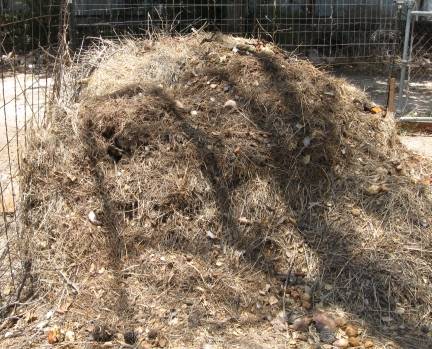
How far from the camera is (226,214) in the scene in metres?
4.07

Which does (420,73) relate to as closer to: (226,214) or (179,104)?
(179,104)

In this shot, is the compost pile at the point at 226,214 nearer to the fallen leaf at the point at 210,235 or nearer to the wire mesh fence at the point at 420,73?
the fallen leaf at the point at 210,235

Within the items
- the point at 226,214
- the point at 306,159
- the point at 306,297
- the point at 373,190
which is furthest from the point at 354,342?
the point at 306,159

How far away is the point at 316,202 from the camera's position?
4238mm

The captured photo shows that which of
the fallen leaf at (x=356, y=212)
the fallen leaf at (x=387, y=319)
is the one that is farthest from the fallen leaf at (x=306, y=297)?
the fallen leaf at (x=356, y=212)

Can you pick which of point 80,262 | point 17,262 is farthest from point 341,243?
point 17,262

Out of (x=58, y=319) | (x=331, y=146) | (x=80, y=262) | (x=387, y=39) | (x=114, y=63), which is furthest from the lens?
(x=387, y=39)

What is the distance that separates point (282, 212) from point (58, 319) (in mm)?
1646

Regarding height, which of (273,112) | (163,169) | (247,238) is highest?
(273,112)

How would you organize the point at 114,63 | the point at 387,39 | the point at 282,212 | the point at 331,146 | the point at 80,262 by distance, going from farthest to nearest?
the point at 387,39, the point at 114,63, the point at 331,146, the point at 282,212, the point at 80,262

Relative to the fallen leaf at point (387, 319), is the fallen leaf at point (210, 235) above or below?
above

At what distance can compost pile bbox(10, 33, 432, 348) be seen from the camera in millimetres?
3570

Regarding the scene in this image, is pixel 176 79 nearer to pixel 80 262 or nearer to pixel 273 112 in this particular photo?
pixel 273 112

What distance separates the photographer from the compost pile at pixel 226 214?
3.57 m
